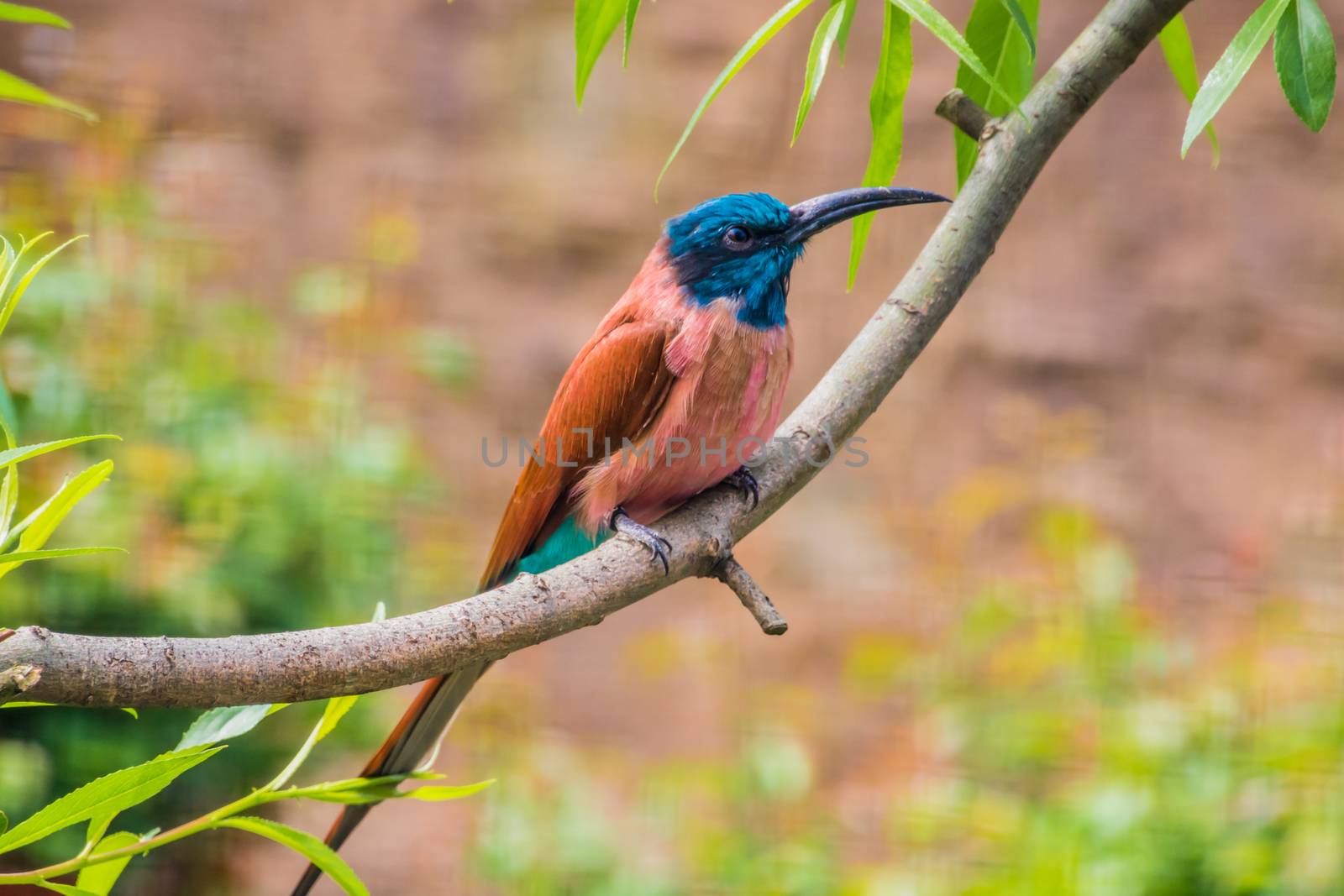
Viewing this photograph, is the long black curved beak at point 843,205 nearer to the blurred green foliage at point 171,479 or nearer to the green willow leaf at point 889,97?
the green willow leaf at point 889,97

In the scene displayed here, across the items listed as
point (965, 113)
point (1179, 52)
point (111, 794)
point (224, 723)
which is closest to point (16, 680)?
point (111, 794)

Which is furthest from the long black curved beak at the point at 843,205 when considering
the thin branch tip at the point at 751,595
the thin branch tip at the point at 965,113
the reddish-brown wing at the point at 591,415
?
the thin branch tip at the point at 751,595

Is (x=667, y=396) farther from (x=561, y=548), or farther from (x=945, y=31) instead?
(x=945, y=31)

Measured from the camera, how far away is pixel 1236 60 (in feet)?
3.82

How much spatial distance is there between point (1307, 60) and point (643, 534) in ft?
3.08

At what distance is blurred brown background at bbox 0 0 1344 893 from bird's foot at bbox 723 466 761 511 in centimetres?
258

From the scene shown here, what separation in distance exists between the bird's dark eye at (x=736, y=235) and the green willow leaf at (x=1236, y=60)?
3.19 ft

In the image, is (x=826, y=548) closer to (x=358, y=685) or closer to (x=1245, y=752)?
(x=1245, y=752)

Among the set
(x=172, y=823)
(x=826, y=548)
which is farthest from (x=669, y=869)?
(x=826, y=548)

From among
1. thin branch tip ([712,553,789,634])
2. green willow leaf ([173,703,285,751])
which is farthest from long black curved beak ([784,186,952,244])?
green willow leaf ([173,703,285,751])

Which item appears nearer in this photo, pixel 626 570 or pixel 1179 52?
pixel 626 570

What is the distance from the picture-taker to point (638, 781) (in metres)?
4.44

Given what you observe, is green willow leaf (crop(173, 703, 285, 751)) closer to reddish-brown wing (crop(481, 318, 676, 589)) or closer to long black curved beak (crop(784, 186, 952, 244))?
reddish-brown wing (crop(481, 318, 676, 589))

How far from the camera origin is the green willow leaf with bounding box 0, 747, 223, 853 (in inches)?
41.3
